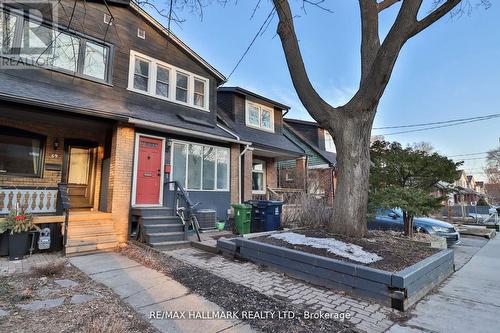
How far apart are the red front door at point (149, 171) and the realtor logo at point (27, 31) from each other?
3242 millimetres

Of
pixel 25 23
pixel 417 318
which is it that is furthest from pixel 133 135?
pixel 417 318

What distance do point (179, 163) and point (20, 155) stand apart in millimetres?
4256

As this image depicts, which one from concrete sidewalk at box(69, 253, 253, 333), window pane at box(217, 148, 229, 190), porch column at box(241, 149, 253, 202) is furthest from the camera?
porch column at box(241, 149, 253, 202)

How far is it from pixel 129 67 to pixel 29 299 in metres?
7.23

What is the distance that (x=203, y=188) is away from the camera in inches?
377

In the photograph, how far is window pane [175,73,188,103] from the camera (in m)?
10.2

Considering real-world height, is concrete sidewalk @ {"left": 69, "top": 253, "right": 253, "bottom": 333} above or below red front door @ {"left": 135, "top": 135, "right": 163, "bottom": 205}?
below

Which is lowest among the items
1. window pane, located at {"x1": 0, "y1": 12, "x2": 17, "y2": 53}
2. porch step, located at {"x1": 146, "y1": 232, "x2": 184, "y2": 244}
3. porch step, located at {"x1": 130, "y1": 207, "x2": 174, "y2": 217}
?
porch step, located at {"x1": 146, "y1": 232, "x2": 184, "y2": 244}

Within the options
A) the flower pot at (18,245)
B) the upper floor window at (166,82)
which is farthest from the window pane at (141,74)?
the flower pot at (18,245)

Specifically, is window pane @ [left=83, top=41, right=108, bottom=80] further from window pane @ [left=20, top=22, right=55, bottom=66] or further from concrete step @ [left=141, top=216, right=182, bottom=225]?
concrete step @ [left=141, top=216, right=182, bottom=225]

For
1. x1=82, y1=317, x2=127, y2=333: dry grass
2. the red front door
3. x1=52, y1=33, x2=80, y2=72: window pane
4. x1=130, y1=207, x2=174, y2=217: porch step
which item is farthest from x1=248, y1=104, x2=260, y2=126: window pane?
x1=82, y1=317, x2=127, y2=333: dry grass

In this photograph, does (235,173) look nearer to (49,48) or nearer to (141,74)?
(141,74)

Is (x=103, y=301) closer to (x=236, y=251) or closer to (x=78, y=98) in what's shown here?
(x=236, y=251)

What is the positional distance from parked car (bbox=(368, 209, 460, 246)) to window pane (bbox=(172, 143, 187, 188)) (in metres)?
6.20
